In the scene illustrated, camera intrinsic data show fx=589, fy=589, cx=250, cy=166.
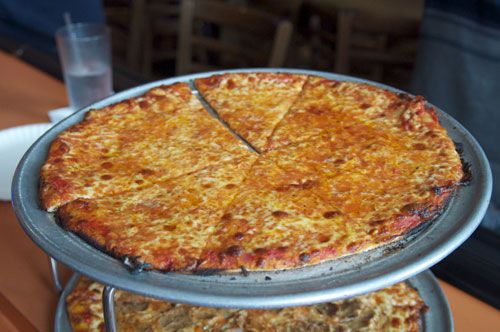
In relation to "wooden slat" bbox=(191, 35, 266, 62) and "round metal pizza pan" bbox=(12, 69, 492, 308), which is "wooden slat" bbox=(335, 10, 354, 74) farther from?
"round metal pizza pan" bbox=(12, 69, 492, 308)

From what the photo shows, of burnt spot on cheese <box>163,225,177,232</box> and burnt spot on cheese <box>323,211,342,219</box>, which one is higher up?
burnt spot on cheese <box>323,211,342,219</box>

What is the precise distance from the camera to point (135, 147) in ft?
3.14

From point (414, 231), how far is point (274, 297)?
23 centimetres

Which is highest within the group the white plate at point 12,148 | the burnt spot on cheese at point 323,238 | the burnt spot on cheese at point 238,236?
the burnt spot on cheese at point 323,238

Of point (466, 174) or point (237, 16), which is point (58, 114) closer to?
point (237, 16)

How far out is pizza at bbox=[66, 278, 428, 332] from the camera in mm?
871

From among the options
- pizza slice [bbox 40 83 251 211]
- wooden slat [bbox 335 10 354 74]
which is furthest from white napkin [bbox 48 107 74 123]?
wooden slat [bbox 335 10 354 74]

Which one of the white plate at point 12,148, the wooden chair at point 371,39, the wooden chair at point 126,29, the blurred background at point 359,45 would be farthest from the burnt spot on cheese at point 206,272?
the wooden chair at point 126,29

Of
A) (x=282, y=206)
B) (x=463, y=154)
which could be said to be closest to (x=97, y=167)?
(x=282, y=206)

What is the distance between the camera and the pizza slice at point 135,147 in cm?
86

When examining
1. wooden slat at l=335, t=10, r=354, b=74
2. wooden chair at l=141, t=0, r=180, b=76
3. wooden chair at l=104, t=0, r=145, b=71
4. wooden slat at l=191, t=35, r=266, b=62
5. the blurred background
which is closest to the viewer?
the blurred background

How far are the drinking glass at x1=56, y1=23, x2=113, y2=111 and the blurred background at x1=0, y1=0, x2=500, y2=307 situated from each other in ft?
0.50

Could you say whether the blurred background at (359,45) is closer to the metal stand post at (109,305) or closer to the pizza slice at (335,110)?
the pizza slice at (335,110)

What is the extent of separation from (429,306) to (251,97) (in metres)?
0.50
